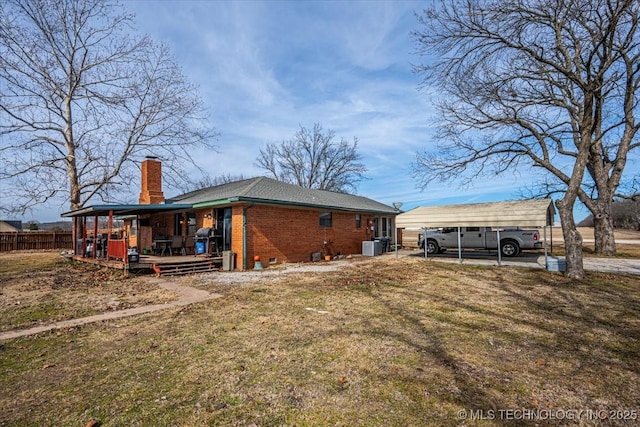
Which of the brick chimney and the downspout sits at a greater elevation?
the brick chimney

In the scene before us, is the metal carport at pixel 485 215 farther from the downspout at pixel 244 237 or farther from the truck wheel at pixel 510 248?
the downspout at pixel 244 237

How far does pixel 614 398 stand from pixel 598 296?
6470 millimetres

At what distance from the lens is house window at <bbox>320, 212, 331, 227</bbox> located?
17516 millimetres

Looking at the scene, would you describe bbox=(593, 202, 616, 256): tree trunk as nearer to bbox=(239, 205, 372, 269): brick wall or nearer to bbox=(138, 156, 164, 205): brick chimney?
bbox=(239, 205, 372, 269): brick wall

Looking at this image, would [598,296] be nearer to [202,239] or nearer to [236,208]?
[236,208]

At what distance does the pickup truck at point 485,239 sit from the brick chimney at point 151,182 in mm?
16053

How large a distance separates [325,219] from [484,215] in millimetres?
7944

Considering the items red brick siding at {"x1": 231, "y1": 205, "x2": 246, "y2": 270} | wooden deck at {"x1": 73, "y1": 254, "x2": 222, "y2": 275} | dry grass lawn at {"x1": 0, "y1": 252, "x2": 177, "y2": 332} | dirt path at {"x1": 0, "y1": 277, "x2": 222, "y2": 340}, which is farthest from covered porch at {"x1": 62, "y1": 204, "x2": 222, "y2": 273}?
dirt path at {"x1": 0, "y1": 277, "x2": 222, "y2": 340}

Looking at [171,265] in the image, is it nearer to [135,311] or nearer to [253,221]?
[253,221]

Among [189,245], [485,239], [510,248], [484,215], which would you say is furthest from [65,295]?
[510,248]

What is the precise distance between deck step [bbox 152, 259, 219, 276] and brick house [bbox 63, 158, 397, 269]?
1.14 metres

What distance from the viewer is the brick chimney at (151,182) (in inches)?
710

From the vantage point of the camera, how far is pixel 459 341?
481cm

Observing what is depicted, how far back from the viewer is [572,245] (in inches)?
425
